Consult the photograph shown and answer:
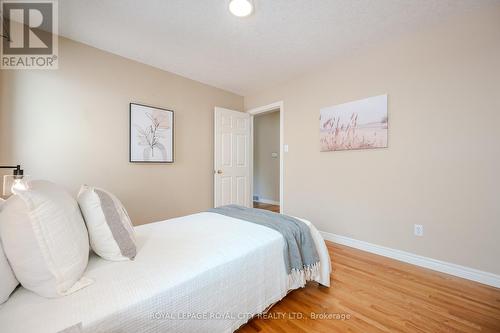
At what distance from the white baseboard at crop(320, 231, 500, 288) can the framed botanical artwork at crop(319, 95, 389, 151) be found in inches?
47.5

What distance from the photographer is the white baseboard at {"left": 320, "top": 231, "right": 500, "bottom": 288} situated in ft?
6.13

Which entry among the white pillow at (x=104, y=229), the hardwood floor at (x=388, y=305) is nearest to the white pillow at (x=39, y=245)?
the white pillow at (x=104, y=229)

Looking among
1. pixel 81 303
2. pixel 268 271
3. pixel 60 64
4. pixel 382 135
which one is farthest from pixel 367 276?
pixel 60 64

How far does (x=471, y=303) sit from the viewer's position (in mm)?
1597

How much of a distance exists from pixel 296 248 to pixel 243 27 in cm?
217

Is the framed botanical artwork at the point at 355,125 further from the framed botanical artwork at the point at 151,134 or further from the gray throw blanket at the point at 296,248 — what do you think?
the framed botanical artwork at the point at 151,134

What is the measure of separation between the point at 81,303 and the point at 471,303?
8.25 feet

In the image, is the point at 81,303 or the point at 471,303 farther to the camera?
the point at 471,303

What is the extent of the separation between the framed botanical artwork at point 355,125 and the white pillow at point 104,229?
2600 millimetres

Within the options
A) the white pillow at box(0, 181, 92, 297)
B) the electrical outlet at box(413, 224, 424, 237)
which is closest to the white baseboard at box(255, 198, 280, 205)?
the electrical outlet at box(413, 224, 424, 237)

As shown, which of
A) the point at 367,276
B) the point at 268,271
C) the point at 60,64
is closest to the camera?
the point at 268,271

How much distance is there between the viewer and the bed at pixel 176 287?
75 centimetres

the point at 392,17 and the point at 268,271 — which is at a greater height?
the point at 392,17

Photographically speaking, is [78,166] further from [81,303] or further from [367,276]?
[367,276]
